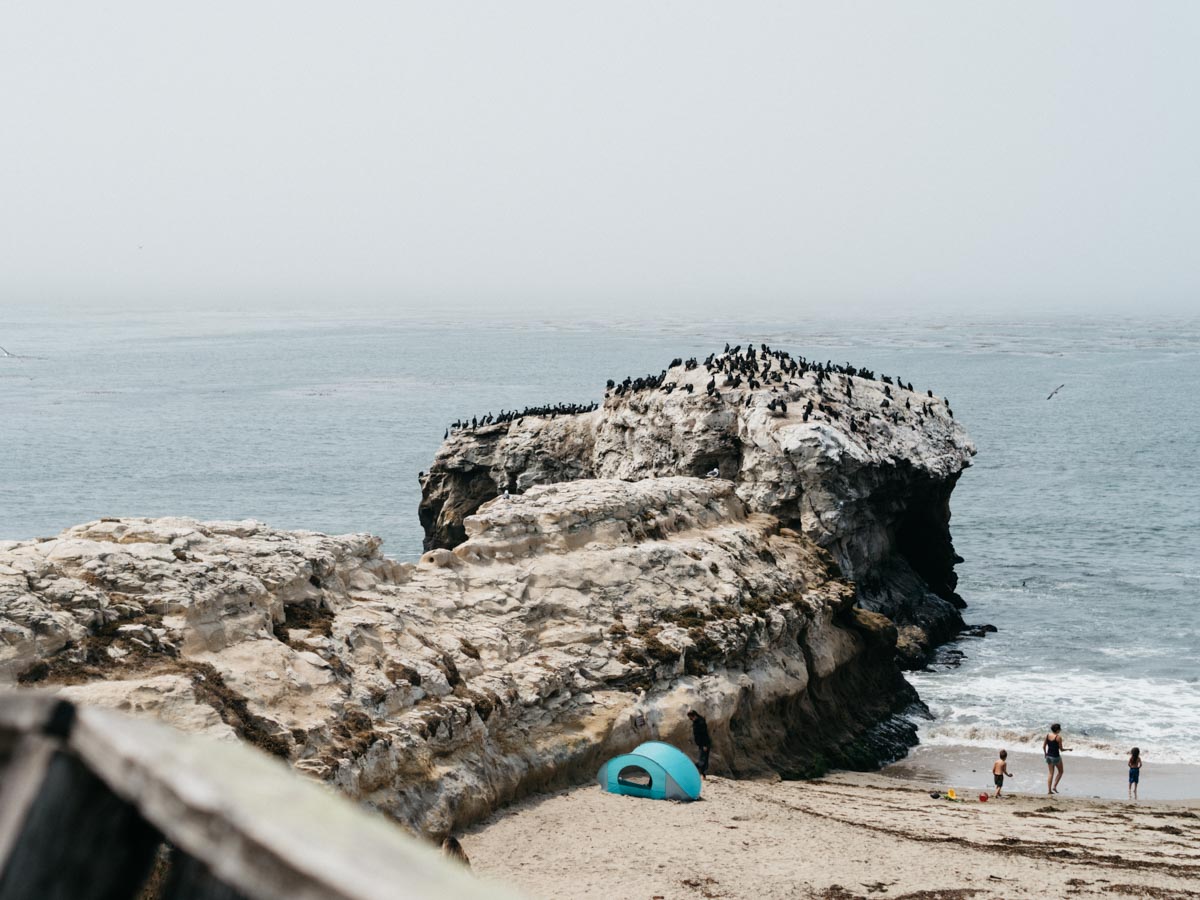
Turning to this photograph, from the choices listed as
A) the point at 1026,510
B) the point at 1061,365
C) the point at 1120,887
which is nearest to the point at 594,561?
the point at 1120,887

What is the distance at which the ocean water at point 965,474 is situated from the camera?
40.2 m

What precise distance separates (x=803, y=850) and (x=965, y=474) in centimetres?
6597

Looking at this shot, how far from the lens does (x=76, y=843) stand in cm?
175

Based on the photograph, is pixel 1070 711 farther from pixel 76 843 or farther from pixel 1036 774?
pixel 76 843

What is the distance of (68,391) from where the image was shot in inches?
4491

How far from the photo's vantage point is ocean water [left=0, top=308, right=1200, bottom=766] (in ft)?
132

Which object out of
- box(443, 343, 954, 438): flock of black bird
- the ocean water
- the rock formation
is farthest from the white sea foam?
box(443, 343, 954, 438): flock of black bird

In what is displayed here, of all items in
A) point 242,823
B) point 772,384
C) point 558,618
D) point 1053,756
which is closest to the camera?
point 242,823

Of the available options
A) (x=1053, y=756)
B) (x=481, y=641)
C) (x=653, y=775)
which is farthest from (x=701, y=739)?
(x=1053, y=756)

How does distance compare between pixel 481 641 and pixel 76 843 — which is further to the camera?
pixel 481 641

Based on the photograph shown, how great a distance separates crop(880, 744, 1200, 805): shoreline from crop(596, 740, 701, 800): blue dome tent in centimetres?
1027

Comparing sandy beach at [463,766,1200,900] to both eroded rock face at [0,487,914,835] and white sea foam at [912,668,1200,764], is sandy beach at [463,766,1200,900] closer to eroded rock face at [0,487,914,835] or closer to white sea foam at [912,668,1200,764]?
eroded rock face at [0,487,914,835]

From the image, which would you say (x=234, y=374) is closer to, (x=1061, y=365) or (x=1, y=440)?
(x=1, y=440)

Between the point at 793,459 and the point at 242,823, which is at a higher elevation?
the point at 242,823
